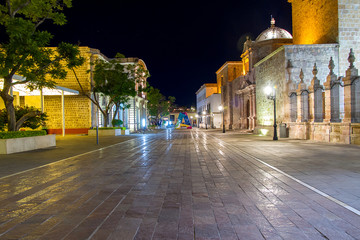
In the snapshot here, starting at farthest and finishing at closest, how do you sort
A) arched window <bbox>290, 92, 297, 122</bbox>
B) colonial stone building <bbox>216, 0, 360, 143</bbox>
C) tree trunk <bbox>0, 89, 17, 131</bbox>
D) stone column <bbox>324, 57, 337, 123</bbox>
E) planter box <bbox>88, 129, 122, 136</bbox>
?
planter box <bbox>88, 129, 122, 136</bbox>, arched window <bbox>290, 92, 297, 122</bbox>, stone column <bbox>324, 57, 337, 123</bbox>, colonial stone building <bbox>216, 0, 360, 143</bbox>, tree trunk <bbox>0, 89, 17, 131</bbox>

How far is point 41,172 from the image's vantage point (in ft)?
25.4

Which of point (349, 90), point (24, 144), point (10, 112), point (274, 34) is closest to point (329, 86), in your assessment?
point (349, 90)

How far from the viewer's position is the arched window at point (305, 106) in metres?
19.2

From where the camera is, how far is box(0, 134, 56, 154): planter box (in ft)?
40.0

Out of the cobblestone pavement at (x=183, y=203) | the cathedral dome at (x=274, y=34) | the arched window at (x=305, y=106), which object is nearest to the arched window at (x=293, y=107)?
the arched window at (x=305, y=106)

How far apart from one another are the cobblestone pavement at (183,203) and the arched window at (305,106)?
1198cm

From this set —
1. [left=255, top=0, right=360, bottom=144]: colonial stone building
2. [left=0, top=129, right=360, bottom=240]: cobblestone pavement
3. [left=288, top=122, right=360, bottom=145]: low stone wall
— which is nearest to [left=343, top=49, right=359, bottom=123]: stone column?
[left=255, top=0, right=360, bottom=144]: colonial stone building

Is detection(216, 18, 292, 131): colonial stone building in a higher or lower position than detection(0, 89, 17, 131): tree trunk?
higher

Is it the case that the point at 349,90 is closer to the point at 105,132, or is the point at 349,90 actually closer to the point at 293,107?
the point at 293,107

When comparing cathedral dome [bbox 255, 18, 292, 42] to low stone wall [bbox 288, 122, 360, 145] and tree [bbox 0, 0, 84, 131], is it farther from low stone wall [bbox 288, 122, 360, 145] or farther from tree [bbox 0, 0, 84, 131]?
tree [bbox 0, 0, 84, 131]

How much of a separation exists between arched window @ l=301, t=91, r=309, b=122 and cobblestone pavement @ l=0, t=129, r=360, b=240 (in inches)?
472

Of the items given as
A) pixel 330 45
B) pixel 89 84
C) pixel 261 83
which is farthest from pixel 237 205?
pixel 89 84

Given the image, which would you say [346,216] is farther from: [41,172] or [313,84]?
[313,84]

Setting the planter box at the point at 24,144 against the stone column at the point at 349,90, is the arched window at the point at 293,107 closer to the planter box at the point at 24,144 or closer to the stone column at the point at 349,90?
the stone column at the point at 349,90
